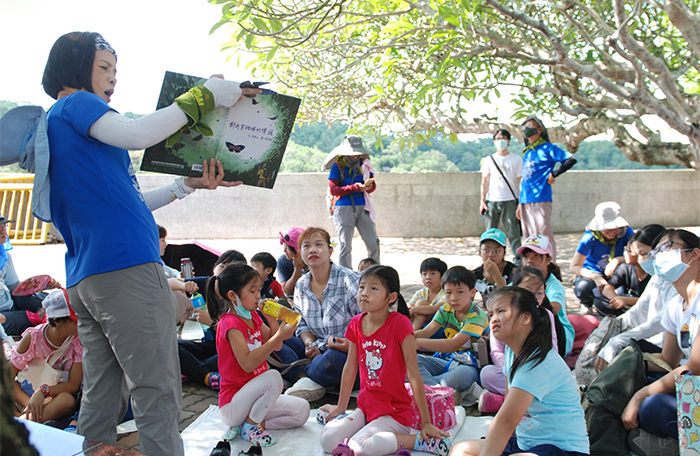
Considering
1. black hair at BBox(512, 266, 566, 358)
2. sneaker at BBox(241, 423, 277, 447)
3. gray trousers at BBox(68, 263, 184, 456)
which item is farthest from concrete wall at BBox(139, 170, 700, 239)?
gray trousers at BBox(68, 263, 184, 456)

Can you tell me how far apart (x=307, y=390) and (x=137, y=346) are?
73.5 inches

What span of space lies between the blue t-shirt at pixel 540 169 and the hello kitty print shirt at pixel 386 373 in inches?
179

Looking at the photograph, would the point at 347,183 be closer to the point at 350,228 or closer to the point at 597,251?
the point at 350,228

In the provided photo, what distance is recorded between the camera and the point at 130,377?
204 centimetres

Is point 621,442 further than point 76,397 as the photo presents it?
No

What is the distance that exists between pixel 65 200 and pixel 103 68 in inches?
20.1

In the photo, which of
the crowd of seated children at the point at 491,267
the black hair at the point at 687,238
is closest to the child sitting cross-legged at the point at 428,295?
the crowd of seated children at the point at 491,267

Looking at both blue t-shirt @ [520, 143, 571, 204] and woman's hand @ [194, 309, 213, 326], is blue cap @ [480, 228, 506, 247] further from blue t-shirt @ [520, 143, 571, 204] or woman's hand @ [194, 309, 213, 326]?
blue t-shirt @ [520, 143, 571, 204]

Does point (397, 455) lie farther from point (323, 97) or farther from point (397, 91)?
point (323, 97)

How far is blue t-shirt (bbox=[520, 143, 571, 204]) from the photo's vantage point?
6914 mm

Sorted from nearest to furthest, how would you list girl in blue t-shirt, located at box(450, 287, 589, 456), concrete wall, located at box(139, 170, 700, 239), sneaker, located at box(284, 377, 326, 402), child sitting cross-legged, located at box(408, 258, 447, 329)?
girl in blue t-shirt, located at box(450, 287, 589, 456) → sneaker, located at box(284, 377, 326, 402) → child sitting cross-legged, located at box(408, 258, 447, 329) → concrete wall, located at box(139, 170, 700, 239)

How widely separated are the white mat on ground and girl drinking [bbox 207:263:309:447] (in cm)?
6

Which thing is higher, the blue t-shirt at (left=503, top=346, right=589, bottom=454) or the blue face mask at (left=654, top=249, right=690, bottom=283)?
the blue face mask at (left=654, top=249, right=690, bottom=283)

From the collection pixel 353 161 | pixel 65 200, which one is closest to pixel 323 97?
pixel 353 161
